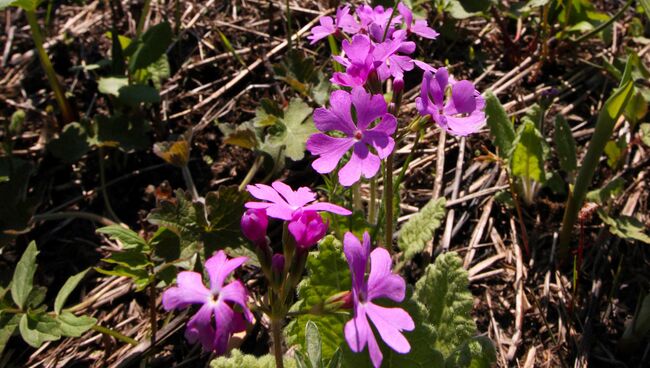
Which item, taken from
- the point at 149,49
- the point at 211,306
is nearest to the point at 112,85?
the point at 149,49

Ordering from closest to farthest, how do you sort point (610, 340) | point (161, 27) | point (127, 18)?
point (610, 340), point (161, 27), point (127, 18)

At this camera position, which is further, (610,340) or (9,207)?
(9,207)

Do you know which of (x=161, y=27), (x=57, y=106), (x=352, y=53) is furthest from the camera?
(x=57, y=106)

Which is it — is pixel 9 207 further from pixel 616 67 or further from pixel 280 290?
pixel 616 67

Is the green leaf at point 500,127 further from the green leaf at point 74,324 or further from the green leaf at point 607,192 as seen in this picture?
the green leaf at point 74,324

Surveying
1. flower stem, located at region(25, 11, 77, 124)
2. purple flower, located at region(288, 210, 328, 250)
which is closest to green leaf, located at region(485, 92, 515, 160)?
purple flower, located at region(288, 210, 328, 250)

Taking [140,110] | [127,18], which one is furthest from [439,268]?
[127,18]

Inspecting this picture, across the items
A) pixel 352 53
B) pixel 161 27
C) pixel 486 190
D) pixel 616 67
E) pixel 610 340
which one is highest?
pixel 352 53

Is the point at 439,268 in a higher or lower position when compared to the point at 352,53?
lower

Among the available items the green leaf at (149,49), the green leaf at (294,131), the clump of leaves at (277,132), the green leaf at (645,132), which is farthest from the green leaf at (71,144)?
the green leaf at (645,132)
